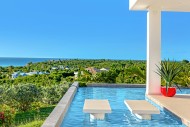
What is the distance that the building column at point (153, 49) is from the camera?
1019 centimetres

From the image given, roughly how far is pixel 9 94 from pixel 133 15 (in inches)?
1619

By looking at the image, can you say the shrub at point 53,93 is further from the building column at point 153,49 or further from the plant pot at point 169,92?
the plant pot at point 169,92

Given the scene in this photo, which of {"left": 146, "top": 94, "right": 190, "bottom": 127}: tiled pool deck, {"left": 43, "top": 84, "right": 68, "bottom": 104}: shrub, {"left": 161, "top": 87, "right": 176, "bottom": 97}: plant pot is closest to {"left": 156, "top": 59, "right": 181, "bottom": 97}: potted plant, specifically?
{"left": 161, "top": 87, "right": 176, "bottom": 97}: plant pot

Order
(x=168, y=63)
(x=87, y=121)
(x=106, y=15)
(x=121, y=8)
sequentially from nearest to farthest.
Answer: (x=87, y=121) < (x=168, y=63) < (x=106, y=15) < (x=121, y=8)

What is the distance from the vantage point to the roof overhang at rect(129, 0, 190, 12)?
29.9 ft

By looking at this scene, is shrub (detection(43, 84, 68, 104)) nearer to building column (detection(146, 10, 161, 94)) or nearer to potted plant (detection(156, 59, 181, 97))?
building column (detection(146, 10, 161, 94))

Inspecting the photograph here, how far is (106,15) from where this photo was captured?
56.5 meters

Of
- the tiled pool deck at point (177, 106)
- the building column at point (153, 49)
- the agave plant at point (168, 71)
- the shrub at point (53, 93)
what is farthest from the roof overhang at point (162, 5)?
the shrub at point (53, 93)

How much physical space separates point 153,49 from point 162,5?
135cm

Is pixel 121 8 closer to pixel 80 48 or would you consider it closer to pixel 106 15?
pixel 106 15

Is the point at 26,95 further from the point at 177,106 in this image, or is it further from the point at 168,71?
the point at 177,106

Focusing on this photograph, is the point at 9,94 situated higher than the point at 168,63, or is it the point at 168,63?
the point at 168,63

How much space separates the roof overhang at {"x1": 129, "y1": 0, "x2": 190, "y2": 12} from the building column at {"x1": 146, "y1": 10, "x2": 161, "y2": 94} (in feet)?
0.77

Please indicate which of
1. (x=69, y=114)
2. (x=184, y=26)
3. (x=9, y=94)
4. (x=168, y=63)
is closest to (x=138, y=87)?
(x=168, y=63)
